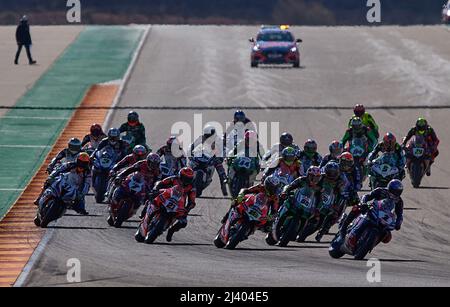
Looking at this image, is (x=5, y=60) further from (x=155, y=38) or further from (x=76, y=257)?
(x=76, y=257)

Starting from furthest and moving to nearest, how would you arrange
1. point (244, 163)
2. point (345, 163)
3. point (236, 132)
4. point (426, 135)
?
1. point (426, 135)
2. point (236, 132)
3. point (244, 163)
4. point (345, 163)

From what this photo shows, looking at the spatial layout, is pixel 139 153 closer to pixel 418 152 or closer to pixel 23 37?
pixel 418 152

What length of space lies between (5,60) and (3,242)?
31011 millimetres

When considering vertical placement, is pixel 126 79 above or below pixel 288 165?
above

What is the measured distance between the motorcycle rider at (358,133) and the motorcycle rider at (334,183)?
20.7ft

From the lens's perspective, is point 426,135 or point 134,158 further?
point 426,135

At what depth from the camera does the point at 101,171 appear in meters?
29.4

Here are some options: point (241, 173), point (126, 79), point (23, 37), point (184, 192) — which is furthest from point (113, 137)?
point (23, 37)

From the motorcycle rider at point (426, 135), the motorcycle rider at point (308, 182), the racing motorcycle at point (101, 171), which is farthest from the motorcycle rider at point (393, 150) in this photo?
the racing motorcycle at point (101, 171)

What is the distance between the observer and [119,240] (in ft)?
82.0

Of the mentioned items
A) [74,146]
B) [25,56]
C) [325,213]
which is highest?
[25,56]

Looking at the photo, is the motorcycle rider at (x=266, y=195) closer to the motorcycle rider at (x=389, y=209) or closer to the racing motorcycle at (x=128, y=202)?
the motorcycle rider at (x=389, y=209)

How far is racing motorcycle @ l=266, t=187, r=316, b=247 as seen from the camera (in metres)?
24.9

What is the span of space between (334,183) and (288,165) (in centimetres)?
225
